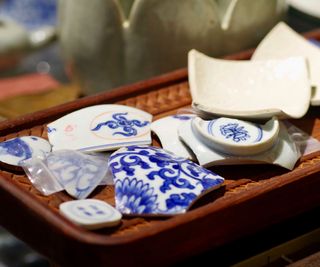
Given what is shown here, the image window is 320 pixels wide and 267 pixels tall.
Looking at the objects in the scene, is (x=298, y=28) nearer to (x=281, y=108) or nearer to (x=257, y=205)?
(x=281, y=108)

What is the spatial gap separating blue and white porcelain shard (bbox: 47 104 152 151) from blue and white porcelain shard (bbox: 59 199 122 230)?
0.36 ft

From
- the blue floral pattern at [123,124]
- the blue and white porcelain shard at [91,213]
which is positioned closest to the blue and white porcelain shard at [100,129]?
the blue floral pattern at [123,124]

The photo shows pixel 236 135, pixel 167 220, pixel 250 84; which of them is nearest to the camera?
pixel 167 220

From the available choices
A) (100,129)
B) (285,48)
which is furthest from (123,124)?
(285,48)

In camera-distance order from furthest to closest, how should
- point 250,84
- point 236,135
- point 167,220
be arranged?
1. point 250,84
2. point 236,135
3. point 167,220

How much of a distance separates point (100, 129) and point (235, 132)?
0.47 ft

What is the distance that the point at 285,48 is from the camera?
3.21 ft

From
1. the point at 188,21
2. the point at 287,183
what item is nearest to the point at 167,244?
the point at 287,183

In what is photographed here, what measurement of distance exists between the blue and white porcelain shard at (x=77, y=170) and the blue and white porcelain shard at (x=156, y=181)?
2 cm

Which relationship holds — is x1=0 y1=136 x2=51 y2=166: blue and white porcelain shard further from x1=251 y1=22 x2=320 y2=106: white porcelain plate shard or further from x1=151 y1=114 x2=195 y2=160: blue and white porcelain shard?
x1=251 y1=22 x2=320 y2=106: white porcelain plate shard

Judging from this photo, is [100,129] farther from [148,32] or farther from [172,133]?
[148,32]

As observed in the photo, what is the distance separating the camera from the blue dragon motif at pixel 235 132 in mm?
759

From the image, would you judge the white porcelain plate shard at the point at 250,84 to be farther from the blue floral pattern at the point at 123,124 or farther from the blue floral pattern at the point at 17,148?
the blue floral pattern at the point at 17,148

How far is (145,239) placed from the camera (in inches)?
24.8
